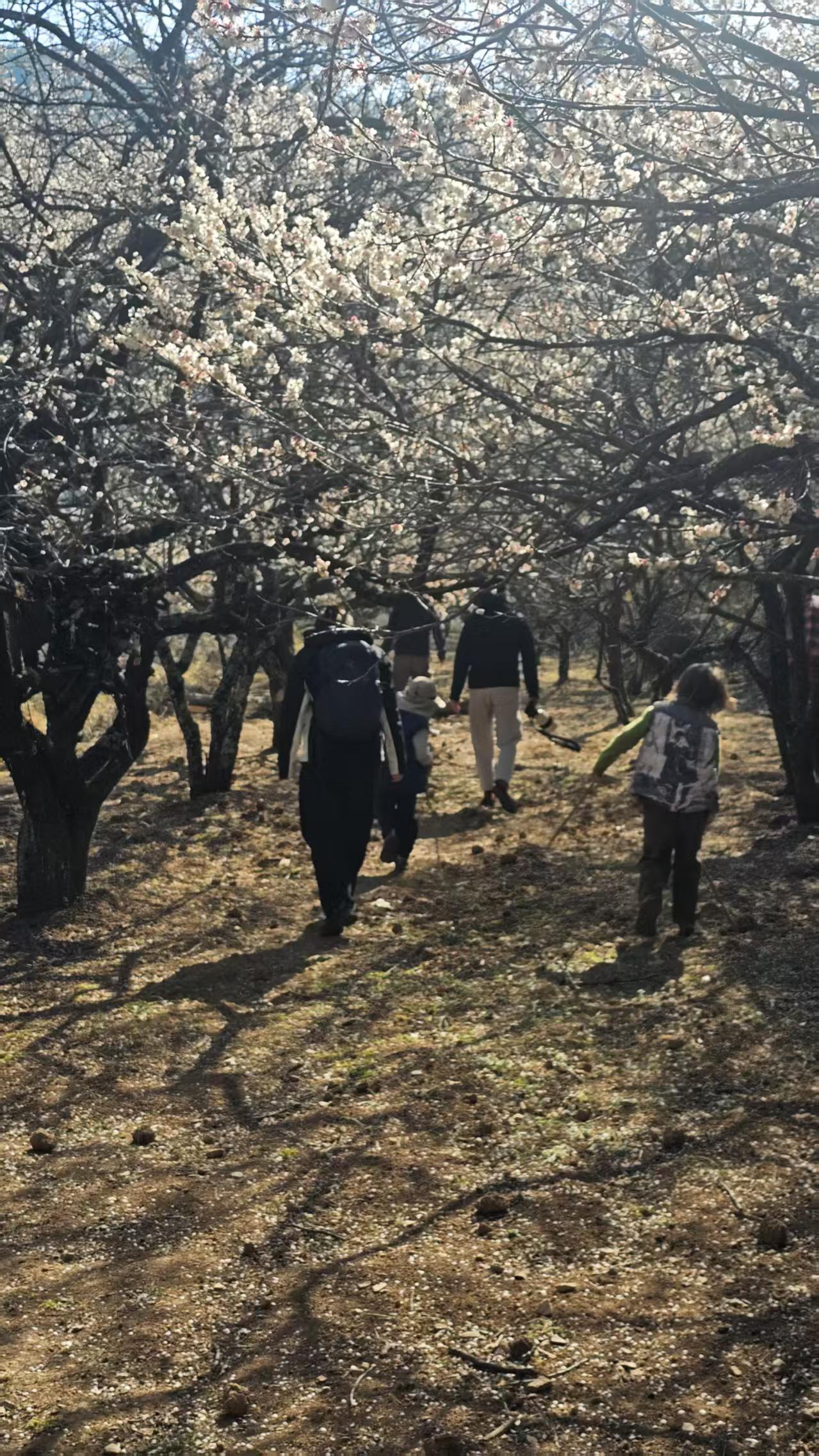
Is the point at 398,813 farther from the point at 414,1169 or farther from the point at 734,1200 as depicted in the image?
the point at 734,1200

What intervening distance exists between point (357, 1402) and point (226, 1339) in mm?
553

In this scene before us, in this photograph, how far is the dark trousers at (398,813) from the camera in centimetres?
1038

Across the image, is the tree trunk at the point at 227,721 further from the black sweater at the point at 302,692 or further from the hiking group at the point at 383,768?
the black sweater at the point at 302,692

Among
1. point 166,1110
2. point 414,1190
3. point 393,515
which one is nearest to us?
point 414,1190

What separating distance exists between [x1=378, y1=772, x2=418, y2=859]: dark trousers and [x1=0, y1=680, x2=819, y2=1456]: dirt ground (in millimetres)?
355

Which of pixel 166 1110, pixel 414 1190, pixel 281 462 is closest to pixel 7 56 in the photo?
pixel 281 462

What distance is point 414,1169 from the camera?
551 centimetres

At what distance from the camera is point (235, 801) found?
13094 millimetres

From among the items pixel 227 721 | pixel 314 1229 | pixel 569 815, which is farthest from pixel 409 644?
pixel 314 1229

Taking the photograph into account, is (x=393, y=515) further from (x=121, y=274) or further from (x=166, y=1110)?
(x=121, y=274)

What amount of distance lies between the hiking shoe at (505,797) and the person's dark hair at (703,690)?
4482 millimetres

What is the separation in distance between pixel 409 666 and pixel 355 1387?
951 centimetres

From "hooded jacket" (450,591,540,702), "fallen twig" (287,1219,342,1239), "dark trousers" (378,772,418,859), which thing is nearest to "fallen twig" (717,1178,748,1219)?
"fallen twig" (287,1219,342,1239)

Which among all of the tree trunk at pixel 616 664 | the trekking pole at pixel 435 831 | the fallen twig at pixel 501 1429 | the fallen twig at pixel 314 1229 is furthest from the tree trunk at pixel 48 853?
the tree trunk at pixel 616 664
